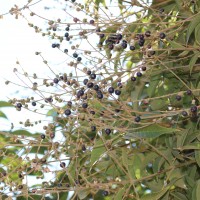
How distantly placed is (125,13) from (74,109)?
26 cm

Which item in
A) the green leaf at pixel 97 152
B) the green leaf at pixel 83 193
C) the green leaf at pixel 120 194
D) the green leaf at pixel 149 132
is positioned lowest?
the green leaf at pixel 120 194

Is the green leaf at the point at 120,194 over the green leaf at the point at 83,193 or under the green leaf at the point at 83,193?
under

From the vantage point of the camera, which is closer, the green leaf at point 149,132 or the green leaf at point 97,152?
the green leaf at point 149,132

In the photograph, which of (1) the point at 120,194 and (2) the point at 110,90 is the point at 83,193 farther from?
(2) the point at 110,90

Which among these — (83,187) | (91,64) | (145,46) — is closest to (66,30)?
(91,64)

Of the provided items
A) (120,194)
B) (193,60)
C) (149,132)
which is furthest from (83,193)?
(193,60)

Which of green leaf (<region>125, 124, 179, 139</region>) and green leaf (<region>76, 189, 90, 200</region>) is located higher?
green leaf (<region>125, 124, 179, 139</region>)

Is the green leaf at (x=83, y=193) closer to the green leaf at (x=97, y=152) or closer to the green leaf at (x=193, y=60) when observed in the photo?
the green leaf at (x=97, y=152)

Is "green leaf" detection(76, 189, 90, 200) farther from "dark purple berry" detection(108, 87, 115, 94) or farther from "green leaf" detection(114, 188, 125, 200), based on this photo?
"dark purple berry" detection(108, 87, 115, 94)

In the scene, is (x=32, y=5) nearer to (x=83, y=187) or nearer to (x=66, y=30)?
(x=66, y=30)

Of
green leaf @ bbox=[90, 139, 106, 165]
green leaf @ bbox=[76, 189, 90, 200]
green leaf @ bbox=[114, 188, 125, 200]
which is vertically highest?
green leaf @ bbox=[90, 139, 106, 165]

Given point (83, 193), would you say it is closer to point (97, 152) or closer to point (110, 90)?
point (97, 152)

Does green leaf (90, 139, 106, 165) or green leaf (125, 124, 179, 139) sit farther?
green leaf (90, 139, 106, 165)

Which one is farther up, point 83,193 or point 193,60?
point 193,60
